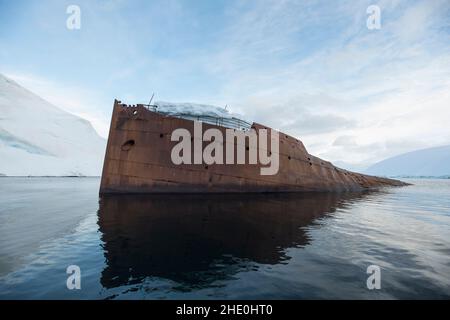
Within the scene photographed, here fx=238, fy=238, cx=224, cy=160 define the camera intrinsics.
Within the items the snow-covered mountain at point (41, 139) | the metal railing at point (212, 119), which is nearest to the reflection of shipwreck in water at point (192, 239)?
the metal railing at point (212, 119)

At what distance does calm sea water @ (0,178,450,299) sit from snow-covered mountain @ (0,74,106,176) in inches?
2578

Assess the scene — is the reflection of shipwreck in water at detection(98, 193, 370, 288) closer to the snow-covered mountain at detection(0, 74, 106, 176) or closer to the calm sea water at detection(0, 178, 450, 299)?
the calm sea water at detection(0, 178, 450, 299)

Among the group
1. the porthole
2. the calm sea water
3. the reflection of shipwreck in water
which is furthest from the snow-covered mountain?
the reflection of shipwreck in water

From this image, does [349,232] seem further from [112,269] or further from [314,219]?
[112,269]

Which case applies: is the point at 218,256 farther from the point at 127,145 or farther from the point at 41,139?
the point at 41,139

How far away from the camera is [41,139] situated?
232 ft

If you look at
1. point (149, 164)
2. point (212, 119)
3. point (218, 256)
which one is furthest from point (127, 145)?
point (218, 256)

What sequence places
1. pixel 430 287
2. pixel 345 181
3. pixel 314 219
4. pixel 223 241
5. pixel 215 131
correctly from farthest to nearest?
pixel 345 181
pixel 215 131
pixel 314 219
pixel 223 241
pixel 430 287

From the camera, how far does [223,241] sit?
6238 mm

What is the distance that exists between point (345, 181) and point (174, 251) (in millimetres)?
23693

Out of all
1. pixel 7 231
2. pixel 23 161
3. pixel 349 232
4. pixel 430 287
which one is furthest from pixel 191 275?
pixel 23 161

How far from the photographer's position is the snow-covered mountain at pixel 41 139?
60.2 meters

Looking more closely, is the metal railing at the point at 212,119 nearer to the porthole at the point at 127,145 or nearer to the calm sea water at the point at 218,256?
the porthole at the point at 127,145

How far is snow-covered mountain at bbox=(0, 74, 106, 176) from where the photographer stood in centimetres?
6025
